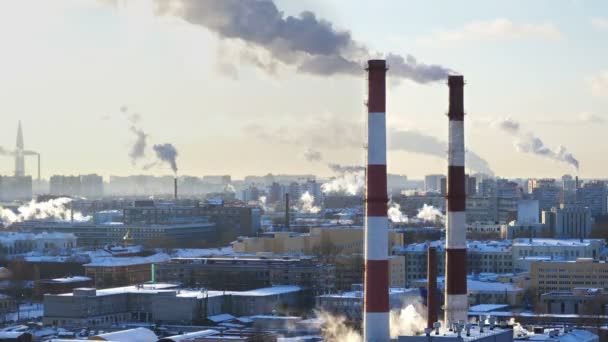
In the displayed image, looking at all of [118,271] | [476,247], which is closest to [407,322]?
[118,271]

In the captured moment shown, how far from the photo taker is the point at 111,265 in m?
69.9

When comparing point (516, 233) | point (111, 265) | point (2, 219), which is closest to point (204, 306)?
point (111, 265)

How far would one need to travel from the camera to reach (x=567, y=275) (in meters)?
63.1

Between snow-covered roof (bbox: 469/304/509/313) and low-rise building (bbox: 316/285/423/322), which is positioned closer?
low-rise building (bbox: 316/285/423/322)

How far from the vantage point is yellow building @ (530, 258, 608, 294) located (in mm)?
62594

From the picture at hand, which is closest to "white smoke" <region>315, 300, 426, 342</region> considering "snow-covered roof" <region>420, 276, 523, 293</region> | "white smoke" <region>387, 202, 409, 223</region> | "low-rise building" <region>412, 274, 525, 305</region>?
"low-rise building" <region>412, 274, 525, 305</region>

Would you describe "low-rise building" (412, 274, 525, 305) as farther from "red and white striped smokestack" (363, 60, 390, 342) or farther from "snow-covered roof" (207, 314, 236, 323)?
"red and white striped smokestack" (363, 60, 390, 342)

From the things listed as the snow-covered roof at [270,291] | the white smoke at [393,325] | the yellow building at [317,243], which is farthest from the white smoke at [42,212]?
the white smoke at [393,325]

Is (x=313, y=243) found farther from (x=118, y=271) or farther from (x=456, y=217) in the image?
(x=456, y=217)

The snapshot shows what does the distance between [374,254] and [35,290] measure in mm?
34263

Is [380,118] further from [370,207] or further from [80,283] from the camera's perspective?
[80,283]

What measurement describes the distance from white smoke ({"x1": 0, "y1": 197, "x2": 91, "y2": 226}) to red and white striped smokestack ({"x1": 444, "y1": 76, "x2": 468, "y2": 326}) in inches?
3240

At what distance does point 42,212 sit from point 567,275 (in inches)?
2664

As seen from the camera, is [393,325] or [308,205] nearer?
[393,325]
